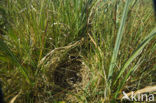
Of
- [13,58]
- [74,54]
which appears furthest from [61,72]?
[13,58]

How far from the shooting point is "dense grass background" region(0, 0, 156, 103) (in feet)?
2.06

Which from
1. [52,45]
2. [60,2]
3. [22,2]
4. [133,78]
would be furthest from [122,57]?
[22,2]

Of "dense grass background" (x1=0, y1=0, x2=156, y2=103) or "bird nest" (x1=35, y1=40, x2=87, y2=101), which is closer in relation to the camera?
"dense grass background" (x1=0, y1=0, x2=156, y2=103)

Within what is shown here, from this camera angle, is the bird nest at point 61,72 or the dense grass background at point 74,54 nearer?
the dense grass background at point 74,54

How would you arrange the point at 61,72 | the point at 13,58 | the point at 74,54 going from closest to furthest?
the point at 13,58, the point at 61,72, the point at 74,54

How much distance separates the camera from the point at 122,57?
766mm

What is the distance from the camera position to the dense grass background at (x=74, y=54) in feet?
2.06

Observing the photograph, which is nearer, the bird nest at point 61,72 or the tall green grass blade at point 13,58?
the tall green grass blade at point 13,58

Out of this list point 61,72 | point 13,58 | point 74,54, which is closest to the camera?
point 13,58

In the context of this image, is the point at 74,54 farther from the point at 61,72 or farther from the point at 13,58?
the point at 13,58

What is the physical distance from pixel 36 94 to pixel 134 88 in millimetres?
512

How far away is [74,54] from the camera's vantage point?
944mm

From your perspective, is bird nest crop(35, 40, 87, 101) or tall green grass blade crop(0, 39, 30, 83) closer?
tall green grass blade crop(0, 39, 30, 83)

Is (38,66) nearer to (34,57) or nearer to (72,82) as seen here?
(34,57)
